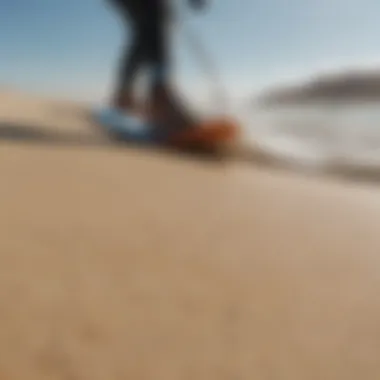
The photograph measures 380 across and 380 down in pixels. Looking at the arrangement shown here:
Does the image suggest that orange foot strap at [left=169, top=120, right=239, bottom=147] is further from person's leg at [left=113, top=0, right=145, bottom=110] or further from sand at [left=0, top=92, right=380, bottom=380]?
sand at [left=0, top=92, right=380, bottom=380]

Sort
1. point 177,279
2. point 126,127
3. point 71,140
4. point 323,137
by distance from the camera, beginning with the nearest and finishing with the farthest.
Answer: point 177,279, point 71,140, point 126,127, point 323,137

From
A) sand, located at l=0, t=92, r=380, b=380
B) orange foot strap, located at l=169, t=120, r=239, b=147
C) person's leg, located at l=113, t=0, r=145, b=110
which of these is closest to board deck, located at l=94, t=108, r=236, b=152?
orange foot strap, located at l=169, t=120, r=239, b=147

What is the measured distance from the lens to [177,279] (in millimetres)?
1268

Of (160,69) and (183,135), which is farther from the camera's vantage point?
(160,69)

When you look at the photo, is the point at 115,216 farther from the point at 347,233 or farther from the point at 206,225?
the point at 347,233

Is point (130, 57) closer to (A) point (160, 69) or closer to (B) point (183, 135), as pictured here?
(A) point (160, 69)

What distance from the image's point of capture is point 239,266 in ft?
4.51

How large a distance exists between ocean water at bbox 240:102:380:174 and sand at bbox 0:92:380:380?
112cm

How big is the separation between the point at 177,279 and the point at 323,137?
3.39m

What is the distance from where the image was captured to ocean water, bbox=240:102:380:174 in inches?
128

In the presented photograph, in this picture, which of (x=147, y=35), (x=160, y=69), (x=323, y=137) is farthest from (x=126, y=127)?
(x=323, y=137)

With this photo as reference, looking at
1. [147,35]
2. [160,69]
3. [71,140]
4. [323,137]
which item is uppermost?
[147,35]

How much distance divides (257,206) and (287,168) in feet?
3.36

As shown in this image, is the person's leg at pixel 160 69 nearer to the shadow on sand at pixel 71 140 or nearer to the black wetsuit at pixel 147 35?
the black wetsuit at pixel 147 35
